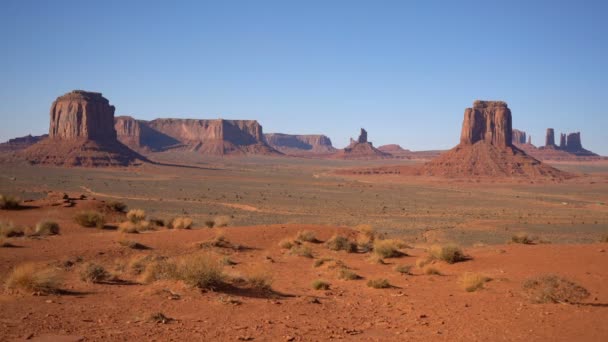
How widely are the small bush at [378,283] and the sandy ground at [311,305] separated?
0.52ft

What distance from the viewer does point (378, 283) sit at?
468 inches

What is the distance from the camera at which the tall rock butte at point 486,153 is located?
97.9 metres

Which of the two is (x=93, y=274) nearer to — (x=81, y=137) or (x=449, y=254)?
(x=449, y=254)

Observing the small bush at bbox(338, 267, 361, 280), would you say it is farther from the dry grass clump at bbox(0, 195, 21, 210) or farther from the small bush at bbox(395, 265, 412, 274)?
the dry grass clump at bbox(0, 195, 21, 210)

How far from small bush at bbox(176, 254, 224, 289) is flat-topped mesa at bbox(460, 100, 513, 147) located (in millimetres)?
106049

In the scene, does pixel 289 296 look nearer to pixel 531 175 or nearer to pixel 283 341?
pixel 283 341

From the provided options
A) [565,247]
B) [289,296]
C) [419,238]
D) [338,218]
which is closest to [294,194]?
[338,218]

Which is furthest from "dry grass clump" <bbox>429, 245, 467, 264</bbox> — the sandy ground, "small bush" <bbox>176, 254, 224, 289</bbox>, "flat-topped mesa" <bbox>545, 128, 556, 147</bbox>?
→ "flat-topped mesa" <bbox>545, 128, 556, 147</bbox>

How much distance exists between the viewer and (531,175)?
9381 cm

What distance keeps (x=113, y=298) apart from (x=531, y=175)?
319 feet

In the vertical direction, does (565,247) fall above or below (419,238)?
above

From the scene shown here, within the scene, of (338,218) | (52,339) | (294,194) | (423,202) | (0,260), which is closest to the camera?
(52,339)

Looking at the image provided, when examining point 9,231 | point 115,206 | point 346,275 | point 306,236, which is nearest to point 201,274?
point 346,275

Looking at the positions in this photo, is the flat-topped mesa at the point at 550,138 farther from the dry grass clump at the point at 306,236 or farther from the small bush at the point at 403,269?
the small bush at the point at 403,269
